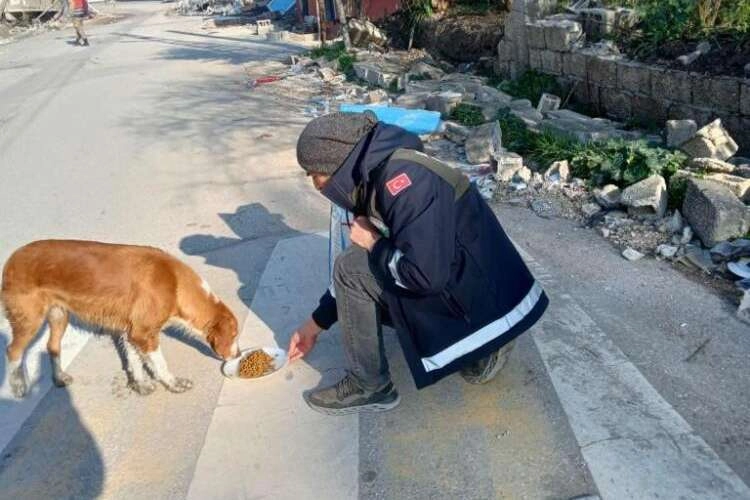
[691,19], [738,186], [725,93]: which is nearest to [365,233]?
[738,186]

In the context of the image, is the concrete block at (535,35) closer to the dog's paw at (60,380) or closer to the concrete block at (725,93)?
the concrete block at (725,93)

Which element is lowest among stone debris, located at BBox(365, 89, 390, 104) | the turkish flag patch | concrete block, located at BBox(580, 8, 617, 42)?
stone debris, located at BBox(365, 89, 390, 104)

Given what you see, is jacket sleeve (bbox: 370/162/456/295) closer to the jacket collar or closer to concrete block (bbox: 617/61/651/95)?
the jacket collar

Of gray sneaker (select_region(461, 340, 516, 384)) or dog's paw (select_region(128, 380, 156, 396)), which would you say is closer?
gray sneaker (select_region(461, 340, 516, 384))

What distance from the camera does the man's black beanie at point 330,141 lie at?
8.62 feet

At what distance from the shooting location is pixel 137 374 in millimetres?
3598

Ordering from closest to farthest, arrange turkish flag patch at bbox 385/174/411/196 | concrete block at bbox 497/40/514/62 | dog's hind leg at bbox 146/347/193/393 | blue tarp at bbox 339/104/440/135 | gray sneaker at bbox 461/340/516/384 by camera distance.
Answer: turkish flag patch at bbox 385/174/411/196 → gray sneaker at bbox 461/340/516/384 → dog's hind leg at bbox 146/347/193/393 → blue tarp at bbox 339/104/440/135 → concrete block at bbox 497/40/514/62

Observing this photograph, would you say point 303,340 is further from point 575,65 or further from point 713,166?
point 575,65

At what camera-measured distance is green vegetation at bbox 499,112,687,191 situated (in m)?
5.36

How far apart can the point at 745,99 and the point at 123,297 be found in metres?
6.03

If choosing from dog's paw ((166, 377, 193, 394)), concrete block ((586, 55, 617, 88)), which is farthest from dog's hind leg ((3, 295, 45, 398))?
concrete block ((586, 55, 617, 88))

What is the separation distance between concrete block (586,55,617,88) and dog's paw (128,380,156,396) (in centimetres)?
691

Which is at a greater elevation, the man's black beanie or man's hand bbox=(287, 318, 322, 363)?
the man's black beanie

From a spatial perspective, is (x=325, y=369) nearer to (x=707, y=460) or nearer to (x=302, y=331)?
(x=302, y=331)
